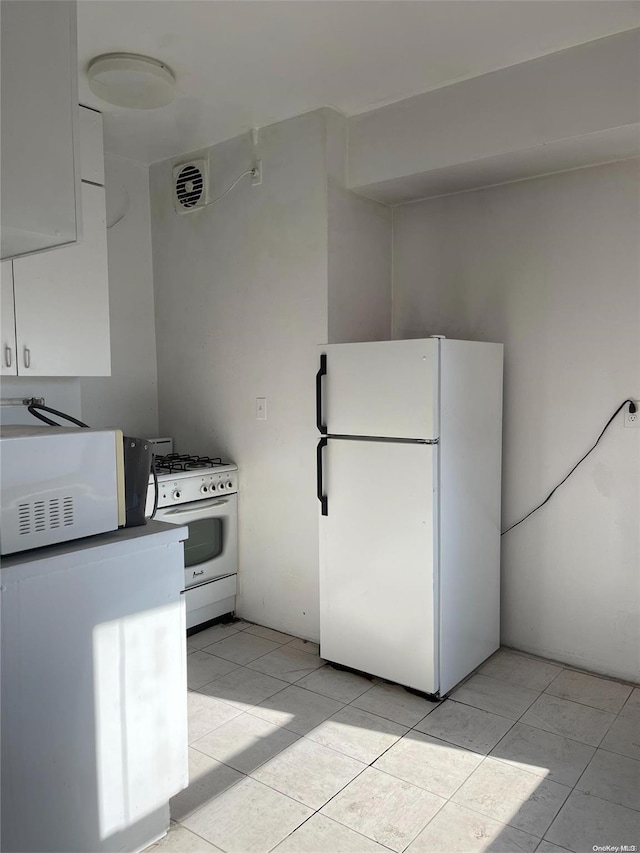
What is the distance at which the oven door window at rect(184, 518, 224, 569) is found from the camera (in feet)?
10.9

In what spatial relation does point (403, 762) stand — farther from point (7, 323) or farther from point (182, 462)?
point (7, 323)

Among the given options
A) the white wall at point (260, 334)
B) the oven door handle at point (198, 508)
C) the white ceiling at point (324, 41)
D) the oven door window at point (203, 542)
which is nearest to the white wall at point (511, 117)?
the white ceiling at point (324, 41)

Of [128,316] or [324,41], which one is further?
[128,316]

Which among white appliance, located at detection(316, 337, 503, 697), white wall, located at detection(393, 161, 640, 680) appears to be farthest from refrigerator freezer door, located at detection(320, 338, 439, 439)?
white wall, located at detection(393, 161, 640, 680)

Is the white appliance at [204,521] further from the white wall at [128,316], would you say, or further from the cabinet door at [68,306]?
the cabinet door at [68,306]

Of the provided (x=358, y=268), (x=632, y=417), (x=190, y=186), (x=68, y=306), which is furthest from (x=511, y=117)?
(x=68, y=306)

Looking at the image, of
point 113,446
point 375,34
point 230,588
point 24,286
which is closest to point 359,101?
point 375,34

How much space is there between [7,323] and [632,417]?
9.04 feet

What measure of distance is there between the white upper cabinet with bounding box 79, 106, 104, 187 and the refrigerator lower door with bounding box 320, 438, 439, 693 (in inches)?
67.4

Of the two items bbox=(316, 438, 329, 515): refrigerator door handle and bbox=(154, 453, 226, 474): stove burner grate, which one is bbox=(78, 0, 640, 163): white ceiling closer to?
bbox=(316, 438, 329, 515): refrigerator door handle

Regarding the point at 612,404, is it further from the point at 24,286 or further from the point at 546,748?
the point at 24,286

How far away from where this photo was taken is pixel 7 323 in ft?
9.16

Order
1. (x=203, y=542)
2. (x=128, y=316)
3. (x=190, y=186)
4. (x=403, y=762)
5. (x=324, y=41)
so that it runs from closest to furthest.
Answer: (x=403, y=762) → (x=324, y=41) → (x=203, y=542) → (x=190, y=186) → (x=128, y=316)

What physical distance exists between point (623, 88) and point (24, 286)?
2.57 m
